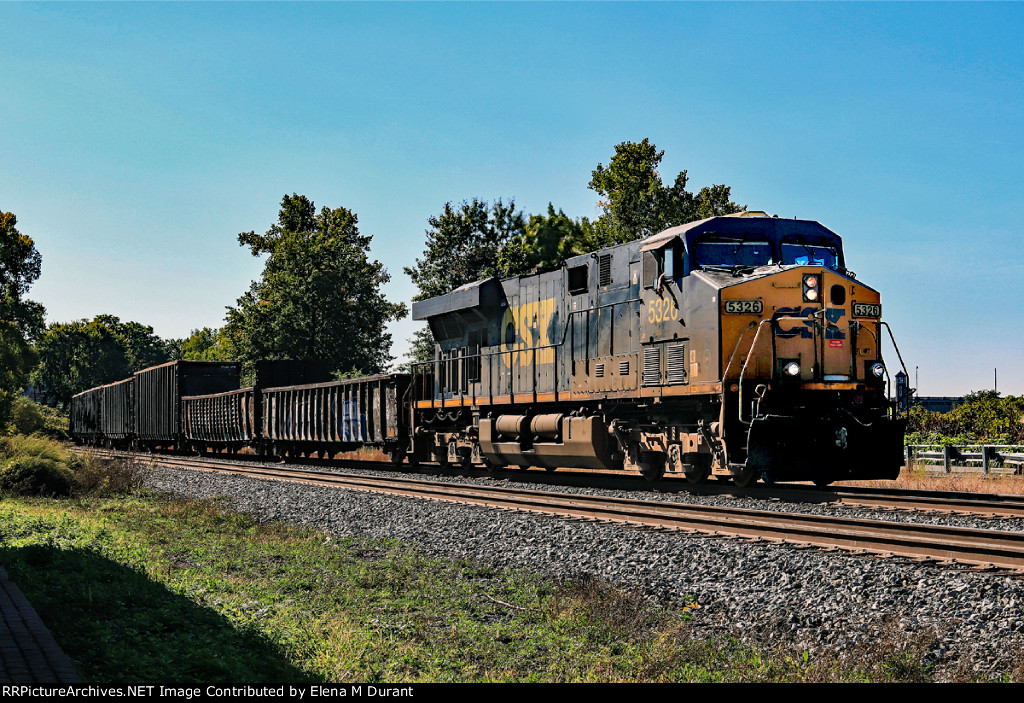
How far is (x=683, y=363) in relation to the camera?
47.9ft

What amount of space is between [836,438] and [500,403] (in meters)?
7.69

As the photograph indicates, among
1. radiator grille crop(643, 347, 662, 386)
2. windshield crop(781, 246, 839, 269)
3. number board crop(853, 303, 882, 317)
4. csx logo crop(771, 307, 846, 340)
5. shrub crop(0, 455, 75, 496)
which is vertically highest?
windshield crop(781, 246, 839, 269)

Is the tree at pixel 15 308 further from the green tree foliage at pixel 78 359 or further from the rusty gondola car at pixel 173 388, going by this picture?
the green tree foliage at pixel 78 359

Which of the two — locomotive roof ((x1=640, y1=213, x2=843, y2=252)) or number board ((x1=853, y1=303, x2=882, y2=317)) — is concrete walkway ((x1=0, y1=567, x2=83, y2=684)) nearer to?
locomotive roof ((x1=640, y1=213, x2=843, y2=252))

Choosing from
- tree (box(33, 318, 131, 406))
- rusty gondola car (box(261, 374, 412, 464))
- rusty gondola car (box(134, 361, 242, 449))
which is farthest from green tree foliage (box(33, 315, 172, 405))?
rusty gondola car (box(261, 374, 412, 464))

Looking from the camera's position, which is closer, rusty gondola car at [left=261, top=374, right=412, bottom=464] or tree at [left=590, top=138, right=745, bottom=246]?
rusty gondola car at [left=261, top=374, right=412, bottom=464]

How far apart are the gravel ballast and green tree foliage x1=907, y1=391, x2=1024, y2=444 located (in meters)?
16.0

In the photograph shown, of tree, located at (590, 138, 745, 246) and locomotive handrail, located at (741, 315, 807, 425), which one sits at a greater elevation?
tree, located at (590, 138, 745, 246)

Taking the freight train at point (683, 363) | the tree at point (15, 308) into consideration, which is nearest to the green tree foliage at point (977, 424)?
the freight train at point (683, 363)

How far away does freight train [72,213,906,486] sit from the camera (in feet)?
44.8

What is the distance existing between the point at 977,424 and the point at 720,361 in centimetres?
1830

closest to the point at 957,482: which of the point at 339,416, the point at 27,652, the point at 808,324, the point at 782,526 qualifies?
the point at 808,324

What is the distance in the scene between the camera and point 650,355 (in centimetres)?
1544

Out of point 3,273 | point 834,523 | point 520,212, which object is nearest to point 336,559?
point 834,523
